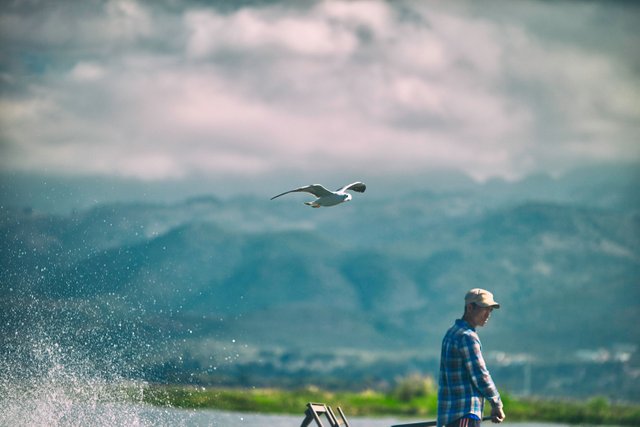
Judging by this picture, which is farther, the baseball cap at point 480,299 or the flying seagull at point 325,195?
the flying seagull at point 325,195

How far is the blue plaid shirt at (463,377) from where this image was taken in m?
17.7

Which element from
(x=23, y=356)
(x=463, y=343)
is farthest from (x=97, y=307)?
(x=463, y=343)

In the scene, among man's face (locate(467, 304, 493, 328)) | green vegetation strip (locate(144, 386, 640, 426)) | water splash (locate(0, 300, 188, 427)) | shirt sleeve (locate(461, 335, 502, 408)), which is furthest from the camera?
green vegetation strip (locate(144, 386, 640, 426))

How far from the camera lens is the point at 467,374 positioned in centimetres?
1777

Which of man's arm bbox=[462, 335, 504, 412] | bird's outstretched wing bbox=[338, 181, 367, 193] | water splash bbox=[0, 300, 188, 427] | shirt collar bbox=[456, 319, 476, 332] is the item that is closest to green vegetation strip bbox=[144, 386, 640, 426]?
water splash bbox=[0, 300, 188, 427]

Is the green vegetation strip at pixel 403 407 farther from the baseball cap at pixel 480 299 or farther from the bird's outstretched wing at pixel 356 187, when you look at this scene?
the baseball cap at pixel 480 299

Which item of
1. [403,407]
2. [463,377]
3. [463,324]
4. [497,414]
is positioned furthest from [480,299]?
[403,407]

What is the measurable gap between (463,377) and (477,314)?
2.98 ft

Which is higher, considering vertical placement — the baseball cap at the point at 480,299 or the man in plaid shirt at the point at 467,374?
the baseball cap at the point at 480,299

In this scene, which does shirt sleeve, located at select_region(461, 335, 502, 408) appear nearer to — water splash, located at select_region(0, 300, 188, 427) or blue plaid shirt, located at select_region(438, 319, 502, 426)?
blue plaid shirt, located at select_region(438, 319, 502, 426)

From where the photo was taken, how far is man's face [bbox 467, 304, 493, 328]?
17.8 meters

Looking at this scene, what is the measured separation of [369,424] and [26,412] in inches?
1136

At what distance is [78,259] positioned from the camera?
4319 cm

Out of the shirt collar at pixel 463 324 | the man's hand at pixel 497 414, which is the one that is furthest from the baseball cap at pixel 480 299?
the man's hand at pixel 497 414
